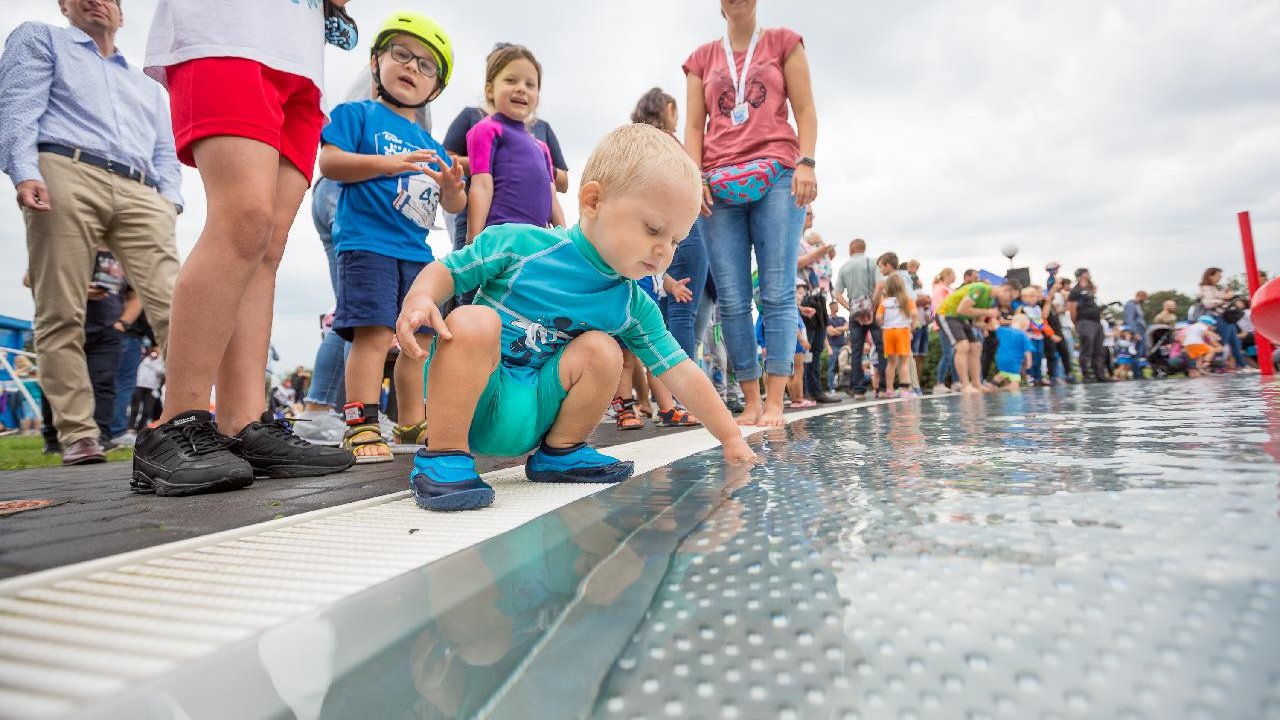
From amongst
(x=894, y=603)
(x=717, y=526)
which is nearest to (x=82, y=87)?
(x=717, y=526)

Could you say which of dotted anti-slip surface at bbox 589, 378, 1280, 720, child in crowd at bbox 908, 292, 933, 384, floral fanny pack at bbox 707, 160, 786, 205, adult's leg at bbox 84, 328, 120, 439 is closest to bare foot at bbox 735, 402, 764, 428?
floral fanny pack at bbox 707, 160, 786, 205

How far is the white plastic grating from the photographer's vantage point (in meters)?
0.48

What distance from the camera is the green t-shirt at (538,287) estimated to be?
153 centimetres

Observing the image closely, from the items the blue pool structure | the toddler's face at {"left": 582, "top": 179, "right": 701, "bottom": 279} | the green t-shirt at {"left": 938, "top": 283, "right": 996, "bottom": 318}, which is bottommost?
the blue pool structure

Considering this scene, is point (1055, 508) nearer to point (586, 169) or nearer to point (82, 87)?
point (586, 169)

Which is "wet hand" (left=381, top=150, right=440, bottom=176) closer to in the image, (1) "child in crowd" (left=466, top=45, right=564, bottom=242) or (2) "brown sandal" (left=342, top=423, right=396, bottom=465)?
(1) "child in crowd" (left=466, top=45, right=564, bottom=242)

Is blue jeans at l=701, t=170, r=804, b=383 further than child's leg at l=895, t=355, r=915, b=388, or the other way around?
child's leg at l=895, t=355, r=915, b=388

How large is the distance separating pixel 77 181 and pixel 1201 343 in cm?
1406

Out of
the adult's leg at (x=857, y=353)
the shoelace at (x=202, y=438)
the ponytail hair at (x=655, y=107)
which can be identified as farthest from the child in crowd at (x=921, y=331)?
the shoelace at (x=202, y=438)

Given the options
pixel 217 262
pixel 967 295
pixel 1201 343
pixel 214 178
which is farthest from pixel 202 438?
pixel 1201 343

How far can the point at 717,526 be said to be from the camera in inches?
35.6

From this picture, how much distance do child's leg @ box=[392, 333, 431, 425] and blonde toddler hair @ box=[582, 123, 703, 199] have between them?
3.88 ft

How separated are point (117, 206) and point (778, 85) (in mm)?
3243

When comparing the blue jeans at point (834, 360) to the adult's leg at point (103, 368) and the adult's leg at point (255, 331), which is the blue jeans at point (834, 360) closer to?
the adult's leg at point (103, 368)
